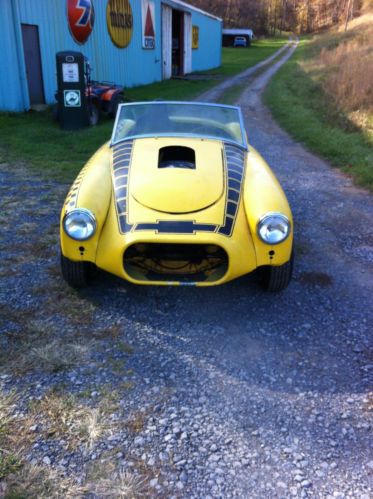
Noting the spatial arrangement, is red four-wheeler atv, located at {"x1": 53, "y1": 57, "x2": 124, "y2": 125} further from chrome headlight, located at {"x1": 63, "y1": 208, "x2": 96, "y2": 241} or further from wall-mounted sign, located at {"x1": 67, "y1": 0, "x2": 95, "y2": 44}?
chrome headlight, located at {"x1": 63, "y1": 208, "x2": 96, "y2": 241}

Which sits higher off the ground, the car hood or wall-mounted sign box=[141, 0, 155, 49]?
wall-mounted sign box=[141, 0, 155, 49]

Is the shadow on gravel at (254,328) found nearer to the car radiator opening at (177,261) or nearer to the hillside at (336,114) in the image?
the car radiator opening at (177,261)

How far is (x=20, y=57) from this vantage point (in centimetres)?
1059

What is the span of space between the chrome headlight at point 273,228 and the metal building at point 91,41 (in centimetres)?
935

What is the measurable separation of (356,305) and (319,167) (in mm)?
4684

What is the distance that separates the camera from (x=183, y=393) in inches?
106

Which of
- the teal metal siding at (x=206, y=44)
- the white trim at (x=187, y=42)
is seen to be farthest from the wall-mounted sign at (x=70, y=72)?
the teal metal siding at (x=206, y=44)

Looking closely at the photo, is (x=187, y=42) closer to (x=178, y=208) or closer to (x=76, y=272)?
(x=178, y=208)

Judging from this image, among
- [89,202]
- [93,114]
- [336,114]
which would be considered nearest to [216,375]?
[89,202]

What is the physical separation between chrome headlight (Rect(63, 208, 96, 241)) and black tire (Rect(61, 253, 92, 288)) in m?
0.28

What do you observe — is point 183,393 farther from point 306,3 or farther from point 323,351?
point 306,3

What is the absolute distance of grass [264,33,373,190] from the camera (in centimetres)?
788

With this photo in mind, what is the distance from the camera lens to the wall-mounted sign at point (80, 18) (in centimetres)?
1227

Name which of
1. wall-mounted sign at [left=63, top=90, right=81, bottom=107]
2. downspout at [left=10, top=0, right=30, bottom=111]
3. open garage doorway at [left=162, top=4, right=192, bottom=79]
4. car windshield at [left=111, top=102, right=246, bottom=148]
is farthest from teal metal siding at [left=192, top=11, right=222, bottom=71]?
car windshield at [left=111, top=102, right=246, bottom=148]
